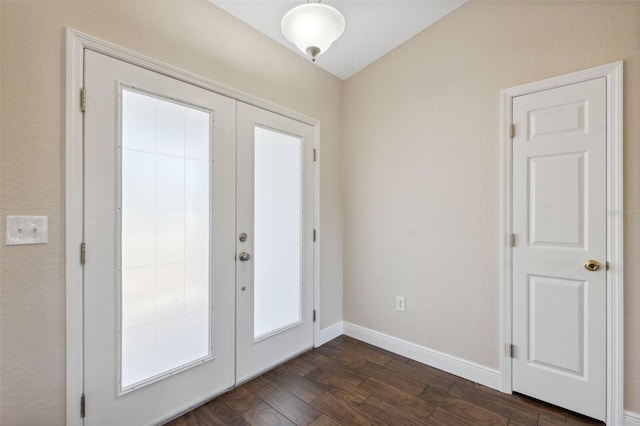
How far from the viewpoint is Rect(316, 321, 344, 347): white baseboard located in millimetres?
2684

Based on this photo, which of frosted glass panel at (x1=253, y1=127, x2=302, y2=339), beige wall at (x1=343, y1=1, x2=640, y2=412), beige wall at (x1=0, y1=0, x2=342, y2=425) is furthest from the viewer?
frosted glass panel at (x1=253, y1=127, x2=302, y2=339)

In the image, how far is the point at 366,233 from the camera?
2.77m

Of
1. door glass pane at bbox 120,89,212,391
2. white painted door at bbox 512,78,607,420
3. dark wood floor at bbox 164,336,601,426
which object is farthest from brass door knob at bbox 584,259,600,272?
door glass pane at bbox 120,89,212,391

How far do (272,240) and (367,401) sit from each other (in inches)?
53.1

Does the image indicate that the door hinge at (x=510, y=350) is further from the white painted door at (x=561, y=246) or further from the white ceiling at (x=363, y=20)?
the white ceiling at (x=363, y=20)

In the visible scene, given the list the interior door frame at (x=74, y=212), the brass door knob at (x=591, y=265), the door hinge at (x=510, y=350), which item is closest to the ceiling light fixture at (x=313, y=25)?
the interior door frame at (x=74, y=212)

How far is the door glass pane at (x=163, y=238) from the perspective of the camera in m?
1.55

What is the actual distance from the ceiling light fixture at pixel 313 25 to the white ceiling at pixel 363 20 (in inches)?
21.8

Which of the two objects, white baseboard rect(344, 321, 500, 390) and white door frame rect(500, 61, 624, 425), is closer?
white door frame rect(500, 61, 624, 425)

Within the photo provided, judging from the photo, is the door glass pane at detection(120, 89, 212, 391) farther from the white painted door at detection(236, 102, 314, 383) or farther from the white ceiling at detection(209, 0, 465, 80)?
the white ceiling at detection(209, 0, 465, 80)

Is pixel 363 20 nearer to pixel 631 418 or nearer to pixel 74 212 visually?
pixel 74 212

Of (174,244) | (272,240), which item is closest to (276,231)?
(272,240)

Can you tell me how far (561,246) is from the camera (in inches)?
70.2

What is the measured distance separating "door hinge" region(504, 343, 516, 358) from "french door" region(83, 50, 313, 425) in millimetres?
1656
